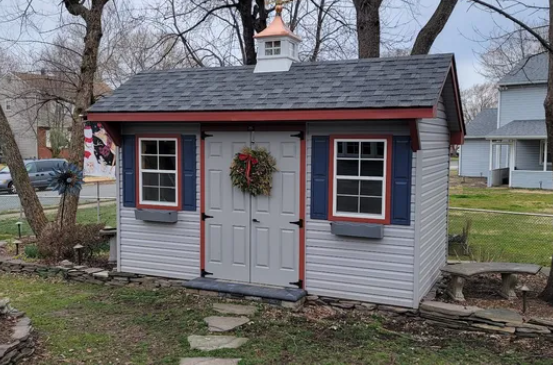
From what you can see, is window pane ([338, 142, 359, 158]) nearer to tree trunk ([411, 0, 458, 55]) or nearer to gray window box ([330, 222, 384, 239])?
gray window box ([330, 222, 384, 239])

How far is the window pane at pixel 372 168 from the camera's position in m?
6.00

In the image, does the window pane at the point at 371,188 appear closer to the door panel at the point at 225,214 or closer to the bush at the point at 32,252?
the door panel at the point at 225,214

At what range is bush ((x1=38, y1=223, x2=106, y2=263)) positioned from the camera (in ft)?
27.7

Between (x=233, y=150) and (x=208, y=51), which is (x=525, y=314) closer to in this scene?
(x=233, y=150)

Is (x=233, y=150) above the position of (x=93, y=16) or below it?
below

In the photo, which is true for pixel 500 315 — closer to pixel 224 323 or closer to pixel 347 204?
pixel 347 204

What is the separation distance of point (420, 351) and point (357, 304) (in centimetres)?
128

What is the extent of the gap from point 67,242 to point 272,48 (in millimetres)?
4747

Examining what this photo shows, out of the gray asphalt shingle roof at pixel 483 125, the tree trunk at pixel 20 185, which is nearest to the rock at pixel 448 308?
the tree trunk at pixel 20 185

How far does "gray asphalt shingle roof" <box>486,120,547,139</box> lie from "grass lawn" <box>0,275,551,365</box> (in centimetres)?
1855

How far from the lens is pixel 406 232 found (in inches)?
232

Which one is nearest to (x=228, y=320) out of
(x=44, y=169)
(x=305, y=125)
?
(x=305, y=125)

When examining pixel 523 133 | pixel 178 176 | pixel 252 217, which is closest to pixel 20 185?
pixel 178 176

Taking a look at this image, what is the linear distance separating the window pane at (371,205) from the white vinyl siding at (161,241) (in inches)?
91.3
